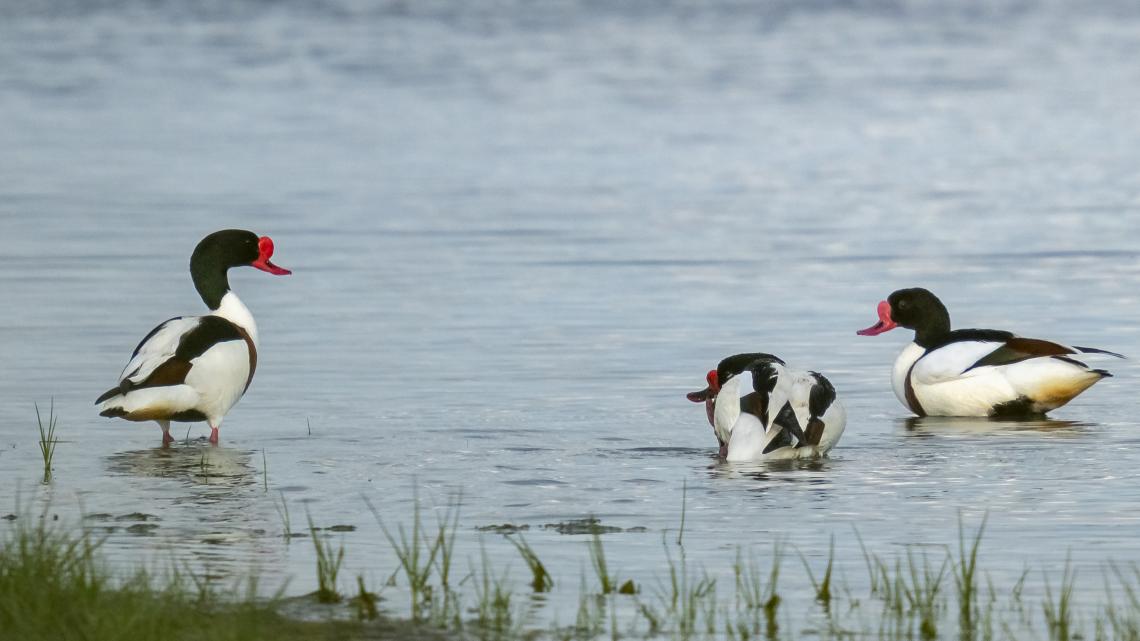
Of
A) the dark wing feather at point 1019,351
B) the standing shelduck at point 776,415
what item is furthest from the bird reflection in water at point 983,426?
the standing shelduck at point 776,415

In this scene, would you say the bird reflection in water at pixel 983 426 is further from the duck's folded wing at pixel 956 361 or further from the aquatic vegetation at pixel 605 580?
the aquatic vegetation at pixel 605 580

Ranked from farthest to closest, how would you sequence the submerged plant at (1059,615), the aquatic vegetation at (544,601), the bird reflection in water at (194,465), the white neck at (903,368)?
the white neck at (903,368)
the bird reflection in water at (194,465)
the submerged plant at (1059,615)
the aquatic vegetation at (544,601)

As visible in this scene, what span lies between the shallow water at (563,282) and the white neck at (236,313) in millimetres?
476

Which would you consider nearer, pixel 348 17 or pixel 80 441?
pixel 80 441

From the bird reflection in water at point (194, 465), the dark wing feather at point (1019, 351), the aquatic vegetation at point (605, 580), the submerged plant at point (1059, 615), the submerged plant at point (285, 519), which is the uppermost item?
the dark wing feather at point (1019, 351)

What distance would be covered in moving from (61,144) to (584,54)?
1722cm

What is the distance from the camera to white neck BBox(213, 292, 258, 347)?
439 inches

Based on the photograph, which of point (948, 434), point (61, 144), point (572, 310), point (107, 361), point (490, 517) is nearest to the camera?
point (490, 517)

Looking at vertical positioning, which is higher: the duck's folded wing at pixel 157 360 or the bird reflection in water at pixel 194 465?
the duck's folded wing at pixel 157 360

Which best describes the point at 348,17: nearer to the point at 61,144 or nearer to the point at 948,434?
the point at 61,144

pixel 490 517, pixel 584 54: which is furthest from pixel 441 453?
pixel 584 54

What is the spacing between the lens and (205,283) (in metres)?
11.5

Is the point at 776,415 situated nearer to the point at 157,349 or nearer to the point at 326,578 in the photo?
the point at 157,349

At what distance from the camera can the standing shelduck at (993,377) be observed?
442 inches
